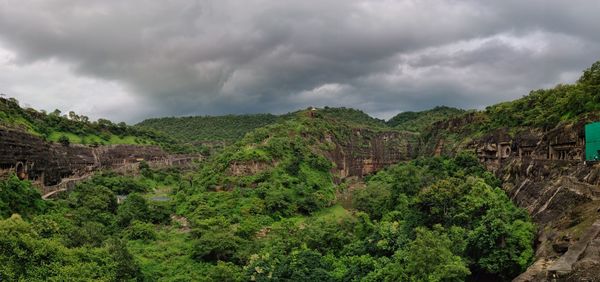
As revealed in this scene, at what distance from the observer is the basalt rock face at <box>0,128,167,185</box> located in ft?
150

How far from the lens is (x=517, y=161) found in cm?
3962

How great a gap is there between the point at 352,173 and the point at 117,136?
54.3 meters

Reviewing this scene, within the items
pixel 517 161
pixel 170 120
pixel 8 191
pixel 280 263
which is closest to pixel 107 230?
pixel 8 191

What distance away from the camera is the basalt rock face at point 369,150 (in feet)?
287

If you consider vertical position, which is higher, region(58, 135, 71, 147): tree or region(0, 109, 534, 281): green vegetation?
region(58, 135, 71, 147): tree

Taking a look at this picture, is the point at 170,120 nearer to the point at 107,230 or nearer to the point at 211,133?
the point at 211,133

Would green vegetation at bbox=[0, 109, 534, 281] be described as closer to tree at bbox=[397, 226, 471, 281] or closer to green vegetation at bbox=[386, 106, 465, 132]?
tree at bbox=[397, 226, 471, 281]

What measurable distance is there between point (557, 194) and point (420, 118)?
122 metres

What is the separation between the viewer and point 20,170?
157ft

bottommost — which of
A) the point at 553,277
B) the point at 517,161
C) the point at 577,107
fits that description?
the point at 553,277

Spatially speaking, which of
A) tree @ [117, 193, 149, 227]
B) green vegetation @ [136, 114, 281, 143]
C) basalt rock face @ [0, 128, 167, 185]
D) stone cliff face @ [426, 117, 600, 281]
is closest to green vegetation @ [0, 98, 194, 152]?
basalt rock face @ [0, 128, 167, 185]

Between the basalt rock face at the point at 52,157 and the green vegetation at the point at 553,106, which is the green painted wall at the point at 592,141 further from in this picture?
the basalt rock face at the point at 52,157

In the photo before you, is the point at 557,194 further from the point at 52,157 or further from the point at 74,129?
the point at 74,129

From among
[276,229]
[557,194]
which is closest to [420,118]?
[276,229]
